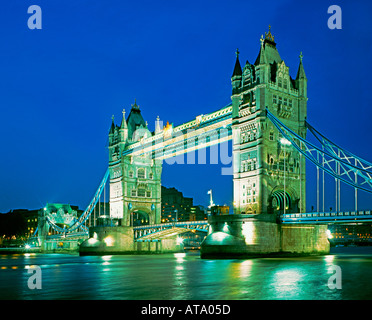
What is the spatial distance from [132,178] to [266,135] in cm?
3061

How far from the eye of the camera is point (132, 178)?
73.6 metres

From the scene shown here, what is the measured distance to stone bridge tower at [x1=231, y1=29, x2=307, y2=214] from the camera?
154 ft

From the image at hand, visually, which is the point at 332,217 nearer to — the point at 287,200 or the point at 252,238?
the point at 252,238

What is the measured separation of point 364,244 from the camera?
530ft

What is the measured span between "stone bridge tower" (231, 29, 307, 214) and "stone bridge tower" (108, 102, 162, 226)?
24.8 meters

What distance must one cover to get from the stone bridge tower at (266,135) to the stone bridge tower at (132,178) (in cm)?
2475

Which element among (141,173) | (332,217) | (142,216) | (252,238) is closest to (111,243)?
(141,173)

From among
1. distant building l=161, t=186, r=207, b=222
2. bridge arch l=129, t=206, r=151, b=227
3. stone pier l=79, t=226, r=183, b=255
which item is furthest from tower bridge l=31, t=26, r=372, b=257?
distant building l=161, t=186, r=207, b=222

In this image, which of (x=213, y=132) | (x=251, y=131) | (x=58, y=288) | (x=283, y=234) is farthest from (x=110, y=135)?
(x=58, y=288)

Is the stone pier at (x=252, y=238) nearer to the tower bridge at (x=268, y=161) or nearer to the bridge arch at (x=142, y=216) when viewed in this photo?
the tower bridge at (x=268, y=161)

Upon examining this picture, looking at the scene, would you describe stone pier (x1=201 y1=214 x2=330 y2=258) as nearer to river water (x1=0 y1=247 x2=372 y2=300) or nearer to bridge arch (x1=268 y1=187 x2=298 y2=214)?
bridge arch (x1=268 y1=187 x2=298 y2=214)

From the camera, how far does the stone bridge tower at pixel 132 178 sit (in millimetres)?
72750

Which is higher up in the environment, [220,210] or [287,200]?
[287,200]

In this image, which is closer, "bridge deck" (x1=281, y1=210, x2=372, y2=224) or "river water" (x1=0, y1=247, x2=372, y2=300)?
"river water" (x1=0, y1=247, x2=372, y2=300)
